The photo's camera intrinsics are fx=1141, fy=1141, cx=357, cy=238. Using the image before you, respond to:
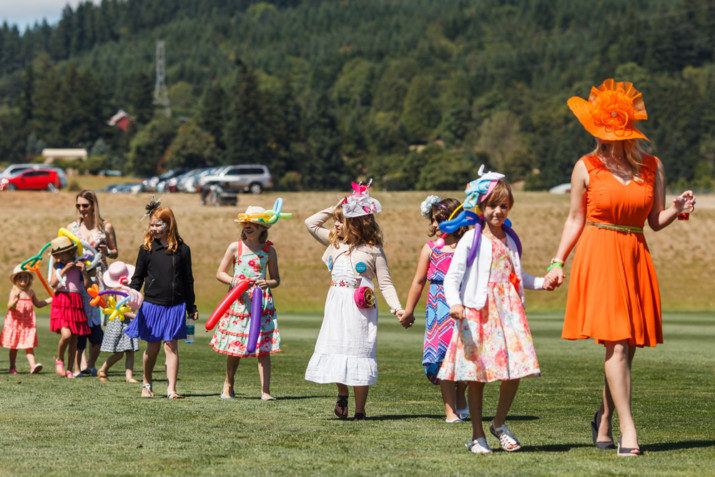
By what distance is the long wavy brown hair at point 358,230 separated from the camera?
1012cm

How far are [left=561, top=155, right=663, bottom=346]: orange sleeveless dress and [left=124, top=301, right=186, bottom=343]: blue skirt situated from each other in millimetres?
5012

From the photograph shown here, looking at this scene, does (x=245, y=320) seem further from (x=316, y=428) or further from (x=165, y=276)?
(x=316, y=428)

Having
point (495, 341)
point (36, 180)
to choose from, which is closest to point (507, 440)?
point (495, 341)

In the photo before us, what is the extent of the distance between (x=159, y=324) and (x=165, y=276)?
1.63ft

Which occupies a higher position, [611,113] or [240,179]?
[611,113]

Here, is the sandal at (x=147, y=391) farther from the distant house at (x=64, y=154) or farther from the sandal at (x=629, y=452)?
the distant house at (x=64, y=154)

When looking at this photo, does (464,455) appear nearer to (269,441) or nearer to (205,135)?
(269,441)

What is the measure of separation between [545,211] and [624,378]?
43.3m

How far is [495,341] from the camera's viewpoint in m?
7.61

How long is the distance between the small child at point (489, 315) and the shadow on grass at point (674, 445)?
3.22 ft

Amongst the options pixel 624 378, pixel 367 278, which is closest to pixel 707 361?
pixel 367 278

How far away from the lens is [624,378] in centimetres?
766

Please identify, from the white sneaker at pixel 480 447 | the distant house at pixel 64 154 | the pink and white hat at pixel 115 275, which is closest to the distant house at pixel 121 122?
the distant house at pixel 64 154

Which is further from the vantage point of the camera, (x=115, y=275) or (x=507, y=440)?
(x=115, y=275)
